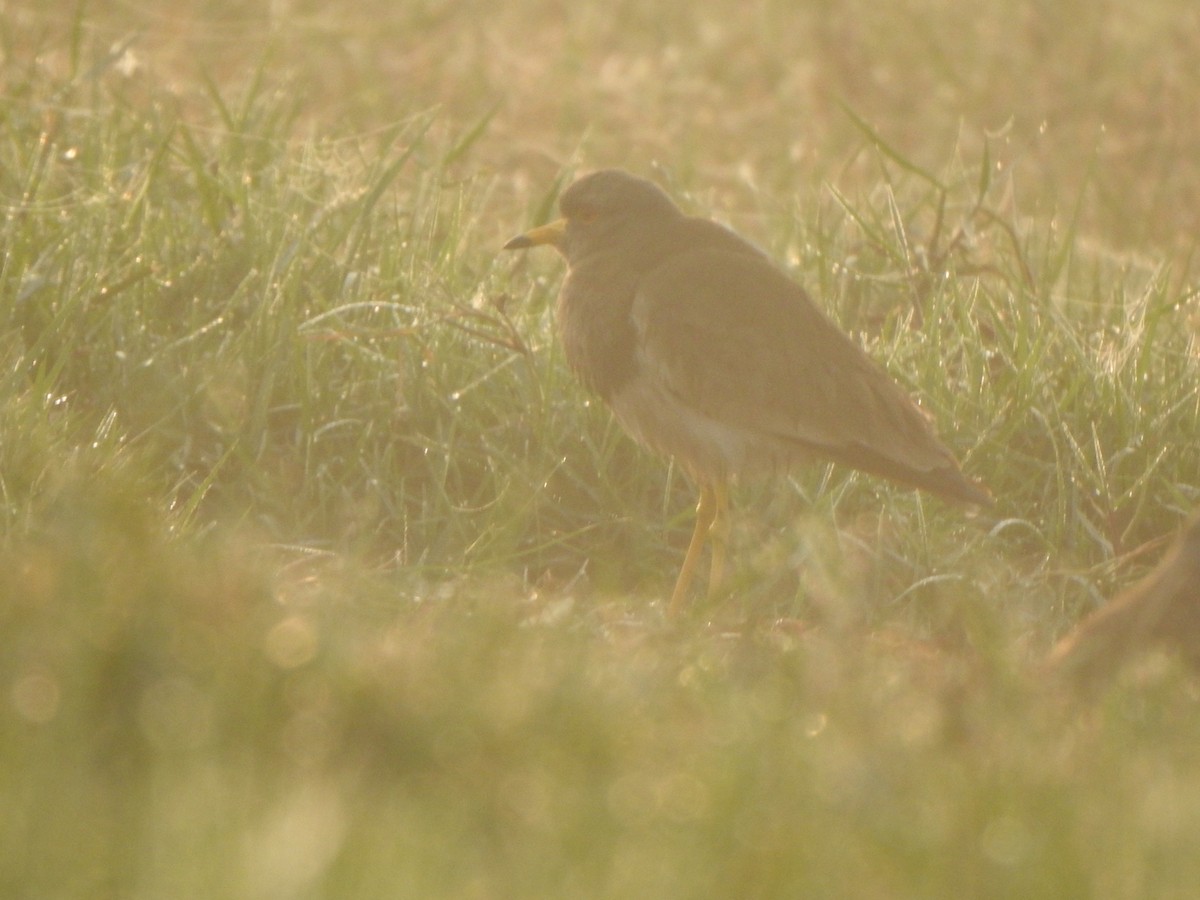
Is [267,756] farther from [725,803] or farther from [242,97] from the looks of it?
[242,97]

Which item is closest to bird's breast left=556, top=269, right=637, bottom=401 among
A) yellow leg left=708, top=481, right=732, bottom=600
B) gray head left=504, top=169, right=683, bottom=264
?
gray head left=504, top=169, right=683, bottom=264

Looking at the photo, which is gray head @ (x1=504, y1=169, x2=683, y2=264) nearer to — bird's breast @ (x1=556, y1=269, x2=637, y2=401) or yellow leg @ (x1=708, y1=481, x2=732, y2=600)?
bird's breast @ (x1=556, y1=269, x2=637, y2=401)

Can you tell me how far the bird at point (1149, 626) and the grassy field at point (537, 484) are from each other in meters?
0.10

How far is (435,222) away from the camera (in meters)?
5.86

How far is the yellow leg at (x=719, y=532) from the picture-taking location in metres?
Result: 4.65

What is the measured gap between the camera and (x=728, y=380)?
4.43 m

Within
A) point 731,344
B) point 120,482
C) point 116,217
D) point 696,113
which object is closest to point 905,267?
point 731,344

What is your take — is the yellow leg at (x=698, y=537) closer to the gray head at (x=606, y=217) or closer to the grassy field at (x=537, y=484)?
the grassy field at (x=537, y=484)

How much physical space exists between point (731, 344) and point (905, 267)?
1.38 m

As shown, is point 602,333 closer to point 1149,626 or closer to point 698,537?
point 698,537

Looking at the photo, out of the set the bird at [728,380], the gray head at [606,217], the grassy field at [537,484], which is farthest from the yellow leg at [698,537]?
the gray head at [606,217]

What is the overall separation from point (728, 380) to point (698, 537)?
1.59 ft

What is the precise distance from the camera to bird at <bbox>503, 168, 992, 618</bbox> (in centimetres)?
433

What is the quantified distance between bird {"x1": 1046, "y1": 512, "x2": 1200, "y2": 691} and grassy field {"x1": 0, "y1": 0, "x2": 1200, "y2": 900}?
0.32 ft
